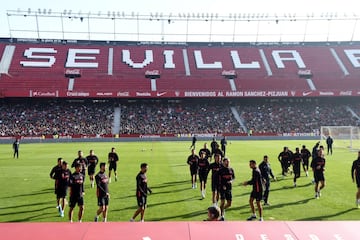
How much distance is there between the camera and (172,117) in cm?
5869

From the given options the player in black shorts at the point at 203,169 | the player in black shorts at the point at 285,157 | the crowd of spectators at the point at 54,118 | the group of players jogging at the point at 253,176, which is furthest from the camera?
the crowd of spectators at the point at 54,118

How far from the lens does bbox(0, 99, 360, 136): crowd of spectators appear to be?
54553mm

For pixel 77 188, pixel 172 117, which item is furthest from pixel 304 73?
pixel 77 188

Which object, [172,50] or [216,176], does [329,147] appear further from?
[172,50]

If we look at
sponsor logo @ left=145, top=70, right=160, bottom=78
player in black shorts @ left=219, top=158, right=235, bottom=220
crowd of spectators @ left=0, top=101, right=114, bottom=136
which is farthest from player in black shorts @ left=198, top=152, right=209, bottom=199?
sponsor logo @ left=145, top=70, right=160, bottom=78

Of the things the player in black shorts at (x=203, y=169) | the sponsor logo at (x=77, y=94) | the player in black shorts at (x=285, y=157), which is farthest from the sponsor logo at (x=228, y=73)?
the player in black shorts at (x=203, y=169)

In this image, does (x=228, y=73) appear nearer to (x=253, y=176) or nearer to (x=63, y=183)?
(x=253, y=176)

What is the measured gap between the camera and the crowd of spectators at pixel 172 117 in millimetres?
54553

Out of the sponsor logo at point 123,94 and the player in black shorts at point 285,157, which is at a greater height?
the sponsor logo at point 123,94

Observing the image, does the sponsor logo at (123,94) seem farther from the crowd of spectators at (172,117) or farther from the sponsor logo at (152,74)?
the sponsor logo at (152,74)

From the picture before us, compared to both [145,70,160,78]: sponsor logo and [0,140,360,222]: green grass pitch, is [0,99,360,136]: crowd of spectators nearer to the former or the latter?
[145,70,160,78]: sponsor logo

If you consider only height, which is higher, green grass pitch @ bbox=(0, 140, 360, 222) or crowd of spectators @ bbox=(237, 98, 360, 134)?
crowd of spectators @ bbox=(237, 98, 360, 134)

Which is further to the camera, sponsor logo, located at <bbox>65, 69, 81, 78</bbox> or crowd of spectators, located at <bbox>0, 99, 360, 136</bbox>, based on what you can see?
sponsor logo, located at <bbox>65, 69, 81, 78</bbox>

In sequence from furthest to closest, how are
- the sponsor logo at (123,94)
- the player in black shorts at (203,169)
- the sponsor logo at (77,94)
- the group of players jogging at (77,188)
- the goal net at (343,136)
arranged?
the sponsor logo at (123,94) < the sponsor logo at (77,94) < the goal net at (343,136) < the player in black shorts at (203,169) < the group of players jogging at (77,188)
